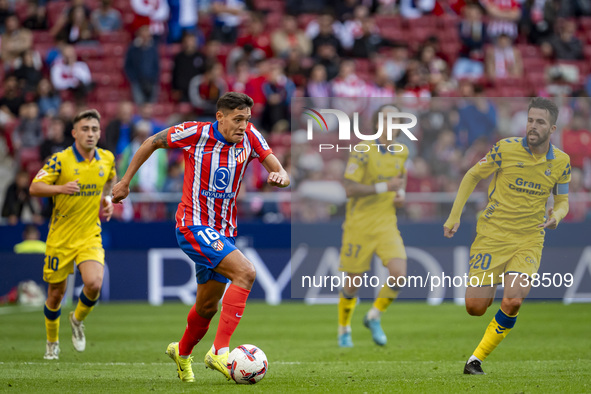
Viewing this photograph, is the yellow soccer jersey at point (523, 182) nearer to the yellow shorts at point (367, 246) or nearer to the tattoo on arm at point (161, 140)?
the yellow shorts at point (367, 246)

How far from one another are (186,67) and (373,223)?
29.9 ft

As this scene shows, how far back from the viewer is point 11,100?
61.5 ft

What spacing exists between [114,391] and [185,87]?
41.3ft

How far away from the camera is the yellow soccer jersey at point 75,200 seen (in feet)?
32.1

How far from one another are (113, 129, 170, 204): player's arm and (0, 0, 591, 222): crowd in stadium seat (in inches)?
306

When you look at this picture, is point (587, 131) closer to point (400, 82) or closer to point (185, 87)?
point (400, 82)

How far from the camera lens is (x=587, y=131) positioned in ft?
48.2

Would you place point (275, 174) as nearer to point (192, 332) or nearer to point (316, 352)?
point (192, 332)

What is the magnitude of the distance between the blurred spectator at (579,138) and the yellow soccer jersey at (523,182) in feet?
20.5

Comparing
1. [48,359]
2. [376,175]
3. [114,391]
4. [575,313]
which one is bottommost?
[575,313]

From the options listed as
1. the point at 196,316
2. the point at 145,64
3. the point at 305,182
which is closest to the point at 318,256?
the point at 305,182

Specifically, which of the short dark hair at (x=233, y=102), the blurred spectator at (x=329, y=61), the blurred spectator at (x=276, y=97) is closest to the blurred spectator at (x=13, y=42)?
the blurred spectator at (x=276, y=97)

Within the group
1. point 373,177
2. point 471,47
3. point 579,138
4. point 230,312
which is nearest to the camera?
point 230,312

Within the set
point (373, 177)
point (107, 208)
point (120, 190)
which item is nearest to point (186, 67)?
point (373, 177)
